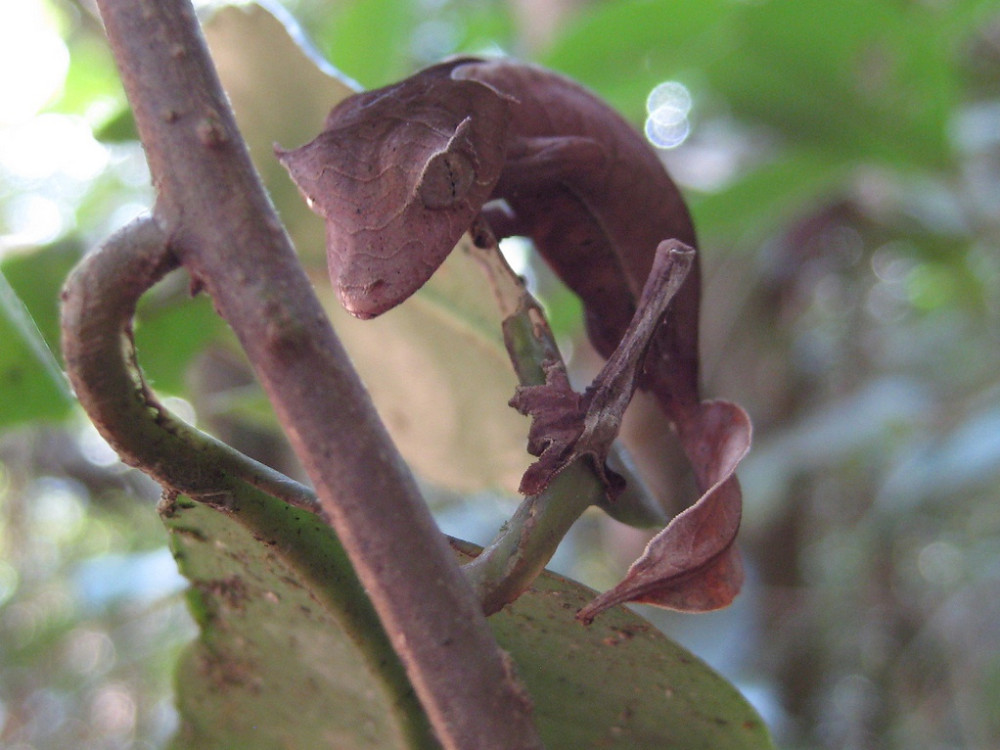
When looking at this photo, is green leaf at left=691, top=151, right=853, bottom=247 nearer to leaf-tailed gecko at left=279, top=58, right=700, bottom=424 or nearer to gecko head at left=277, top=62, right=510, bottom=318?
leaf-tailed gecko at left=279, top=58, right=700, bottom=424

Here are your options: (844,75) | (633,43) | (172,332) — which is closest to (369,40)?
(633,43)

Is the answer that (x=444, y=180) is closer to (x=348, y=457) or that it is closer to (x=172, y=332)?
(x=348, y=457)

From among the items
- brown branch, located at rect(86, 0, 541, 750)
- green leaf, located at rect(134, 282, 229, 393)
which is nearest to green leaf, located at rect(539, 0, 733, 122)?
green leaf, located at rect(134, 282, 229, 393)

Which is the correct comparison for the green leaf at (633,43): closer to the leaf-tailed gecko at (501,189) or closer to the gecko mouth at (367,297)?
the leaf-tailed gecko at (501,189)

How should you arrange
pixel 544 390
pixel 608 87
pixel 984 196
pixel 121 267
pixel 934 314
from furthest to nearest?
pixel 934 314 < pixel 984 196 < pixel 608 87 < pixel 544 390 < pixel 121 267

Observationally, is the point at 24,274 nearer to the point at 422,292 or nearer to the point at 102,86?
the point at 422,292

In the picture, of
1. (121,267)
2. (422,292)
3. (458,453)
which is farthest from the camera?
(458,453)

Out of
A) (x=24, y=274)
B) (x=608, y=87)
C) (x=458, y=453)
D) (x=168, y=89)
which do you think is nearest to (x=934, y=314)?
(x=608, y=87)
